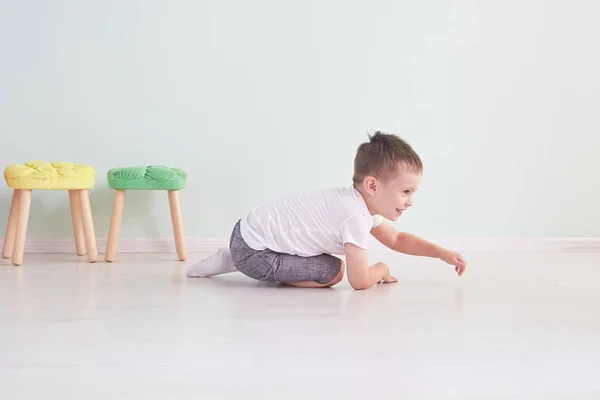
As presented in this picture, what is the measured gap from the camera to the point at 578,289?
6.23 ft

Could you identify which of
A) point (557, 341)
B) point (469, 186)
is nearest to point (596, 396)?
point (557, 341)

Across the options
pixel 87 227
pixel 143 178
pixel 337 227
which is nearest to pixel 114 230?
pixel 87 227

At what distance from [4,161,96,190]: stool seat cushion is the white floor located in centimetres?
39

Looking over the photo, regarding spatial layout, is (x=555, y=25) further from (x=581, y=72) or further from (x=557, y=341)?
(x=557, y=341)

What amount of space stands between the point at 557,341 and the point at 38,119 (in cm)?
216

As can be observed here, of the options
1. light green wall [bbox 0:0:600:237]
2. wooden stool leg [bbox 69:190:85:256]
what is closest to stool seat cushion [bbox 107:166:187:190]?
wooden stool leg [bbox 69:190:85:256]

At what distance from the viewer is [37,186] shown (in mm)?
2346

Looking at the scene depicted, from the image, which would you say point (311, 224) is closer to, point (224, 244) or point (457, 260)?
point (457, 260)

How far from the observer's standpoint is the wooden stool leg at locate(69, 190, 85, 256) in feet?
8.77

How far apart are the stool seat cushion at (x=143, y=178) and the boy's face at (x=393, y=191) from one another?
893 mm

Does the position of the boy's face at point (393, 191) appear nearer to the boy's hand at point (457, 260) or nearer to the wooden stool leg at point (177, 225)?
the boy's hand at point (457, 260)

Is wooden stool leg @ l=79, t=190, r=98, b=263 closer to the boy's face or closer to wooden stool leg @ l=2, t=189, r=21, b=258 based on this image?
wooden stool leg @ l=2, t=189, r=21, b=258

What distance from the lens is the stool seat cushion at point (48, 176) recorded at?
92.0 inches

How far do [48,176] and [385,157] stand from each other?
1.13 meters
